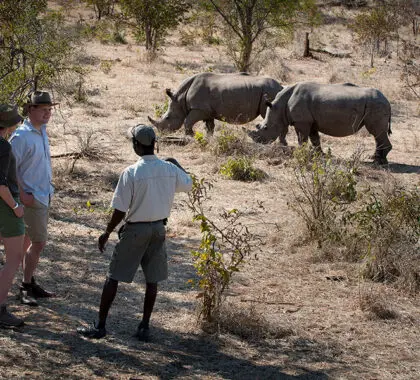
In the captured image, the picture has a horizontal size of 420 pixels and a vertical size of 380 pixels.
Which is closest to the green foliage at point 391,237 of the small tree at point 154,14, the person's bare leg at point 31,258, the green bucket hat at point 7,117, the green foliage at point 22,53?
the person's bare leg at point 31,258

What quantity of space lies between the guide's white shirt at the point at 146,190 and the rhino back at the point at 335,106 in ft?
26.8

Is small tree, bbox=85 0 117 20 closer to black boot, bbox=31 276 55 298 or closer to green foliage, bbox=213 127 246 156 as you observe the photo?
green foliage, bbox=213 127 246 156

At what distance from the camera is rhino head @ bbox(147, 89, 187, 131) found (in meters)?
15.2

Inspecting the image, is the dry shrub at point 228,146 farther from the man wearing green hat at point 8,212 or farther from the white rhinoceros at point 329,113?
the man wearing green hat at point 8,212

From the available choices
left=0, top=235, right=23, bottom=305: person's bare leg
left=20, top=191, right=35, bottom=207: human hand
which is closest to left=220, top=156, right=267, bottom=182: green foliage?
left=20, top=191, right=35, bottom=207: human hand

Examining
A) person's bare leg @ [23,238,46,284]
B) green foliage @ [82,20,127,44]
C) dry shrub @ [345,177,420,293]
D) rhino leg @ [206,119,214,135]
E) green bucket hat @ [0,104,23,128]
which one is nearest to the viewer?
green bucket hat @ [0,104,23,128]

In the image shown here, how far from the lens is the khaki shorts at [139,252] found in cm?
563

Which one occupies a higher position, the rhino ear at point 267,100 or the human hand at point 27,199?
the rhino ear at point 267,100

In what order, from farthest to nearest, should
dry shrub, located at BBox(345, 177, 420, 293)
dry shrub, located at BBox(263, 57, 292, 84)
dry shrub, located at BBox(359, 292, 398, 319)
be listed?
dry shrub, located at BBox(263, 57, 292, 84)
dry shrub, located at BBox(345, 177, 420, 293)
dry shrub, located at BBox(359, 292, 398, 319)

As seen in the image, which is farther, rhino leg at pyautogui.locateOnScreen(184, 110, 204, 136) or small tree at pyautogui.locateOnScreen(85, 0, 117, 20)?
small tree at pyautogui.locateOnScreen(85, 0, 117, 20)

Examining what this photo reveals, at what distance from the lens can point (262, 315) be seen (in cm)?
664

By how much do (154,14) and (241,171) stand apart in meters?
13.2

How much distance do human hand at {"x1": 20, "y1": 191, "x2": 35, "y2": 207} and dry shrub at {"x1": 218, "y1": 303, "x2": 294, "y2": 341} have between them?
1.79 meters

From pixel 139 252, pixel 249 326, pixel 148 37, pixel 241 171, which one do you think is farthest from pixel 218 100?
pixel 148 37
